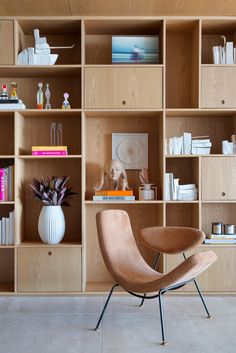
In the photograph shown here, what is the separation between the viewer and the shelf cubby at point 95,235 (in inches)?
168

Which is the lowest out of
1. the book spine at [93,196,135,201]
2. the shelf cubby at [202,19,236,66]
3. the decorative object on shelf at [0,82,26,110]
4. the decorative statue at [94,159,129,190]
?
the book spine at [93,196,135,201]

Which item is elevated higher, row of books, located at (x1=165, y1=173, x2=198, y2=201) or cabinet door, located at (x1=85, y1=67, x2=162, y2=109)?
cabinet door, located at (x1=85, y1=67, x2=162, y2=109)

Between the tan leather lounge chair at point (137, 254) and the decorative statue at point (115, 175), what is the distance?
1.97ft

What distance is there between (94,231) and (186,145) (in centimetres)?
131

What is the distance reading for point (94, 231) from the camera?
4281 millimetres

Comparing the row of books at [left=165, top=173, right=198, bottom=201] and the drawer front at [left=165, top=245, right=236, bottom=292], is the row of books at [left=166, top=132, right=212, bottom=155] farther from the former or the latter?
the drawer front at [left=165, top=245, right=236, bottom=292]

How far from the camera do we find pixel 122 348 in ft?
8.80

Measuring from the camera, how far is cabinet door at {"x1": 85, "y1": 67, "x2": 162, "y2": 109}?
3.86m

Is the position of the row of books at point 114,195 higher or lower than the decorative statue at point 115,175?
lower

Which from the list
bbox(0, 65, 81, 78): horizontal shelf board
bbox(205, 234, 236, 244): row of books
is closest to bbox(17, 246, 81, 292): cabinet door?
bbox(205, 234, 236, 244): row of books

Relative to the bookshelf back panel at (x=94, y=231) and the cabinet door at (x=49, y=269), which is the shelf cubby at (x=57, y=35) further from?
the cabinet door at (x=49, y=269)

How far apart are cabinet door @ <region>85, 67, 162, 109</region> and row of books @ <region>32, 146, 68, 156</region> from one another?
482mm

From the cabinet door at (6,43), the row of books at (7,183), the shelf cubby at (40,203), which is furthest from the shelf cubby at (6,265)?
the cabinet door at (6,43)

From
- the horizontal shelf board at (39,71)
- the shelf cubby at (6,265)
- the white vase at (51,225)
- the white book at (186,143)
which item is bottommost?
the shelf cubby at (6,265)
